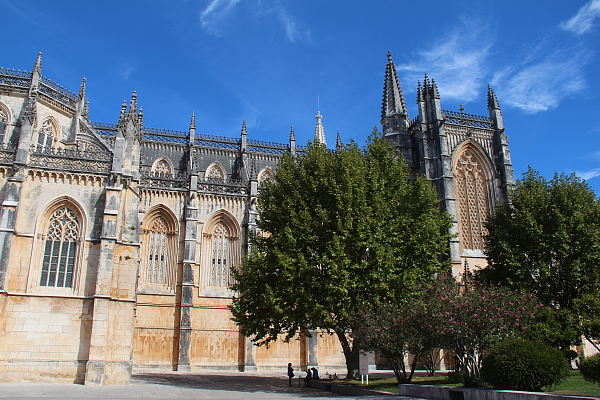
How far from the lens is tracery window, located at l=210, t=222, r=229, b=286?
108 ft

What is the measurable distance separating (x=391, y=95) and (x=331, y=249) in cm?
2495

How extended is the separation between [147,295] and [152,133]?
59.2 ft

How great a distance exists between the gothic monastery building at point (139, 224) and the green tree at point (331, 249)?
6595 millimetres

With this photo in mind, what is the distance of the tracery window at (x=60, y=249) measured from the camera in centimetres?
2153

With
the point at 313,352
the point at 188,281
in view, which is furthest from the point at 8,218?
the point at 313,352

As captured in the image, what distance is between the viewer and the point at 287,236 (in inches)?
787

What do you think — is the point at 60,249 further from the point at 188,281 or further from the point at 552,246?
the point at 552,246

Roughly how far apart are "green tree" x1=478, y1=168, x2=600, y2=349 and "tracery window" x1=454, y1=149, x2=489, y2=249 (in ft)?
31.4

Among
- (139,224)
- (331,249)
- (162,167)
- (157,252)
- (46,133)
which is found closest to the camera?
(331,249)

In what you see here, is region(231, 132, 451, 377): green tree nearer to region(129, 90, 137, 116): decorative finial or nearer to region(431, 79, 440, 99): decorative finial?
region(129, 90, 137, 116): decorative finial

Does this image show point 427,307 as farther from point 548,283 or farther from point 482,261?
point 482,261

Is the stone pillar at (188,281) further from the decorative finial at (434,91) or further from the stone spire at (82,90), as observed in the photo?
the decorative finial at (434,91)

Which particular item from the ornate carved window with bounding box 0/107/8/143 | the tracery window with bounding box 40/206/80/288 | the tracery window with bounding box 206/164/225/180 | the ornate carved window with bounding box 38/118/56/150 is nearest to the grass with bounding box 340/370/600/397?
the tracery window with bounding box 40/206/80/288

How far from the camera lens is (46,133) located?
31.6m
